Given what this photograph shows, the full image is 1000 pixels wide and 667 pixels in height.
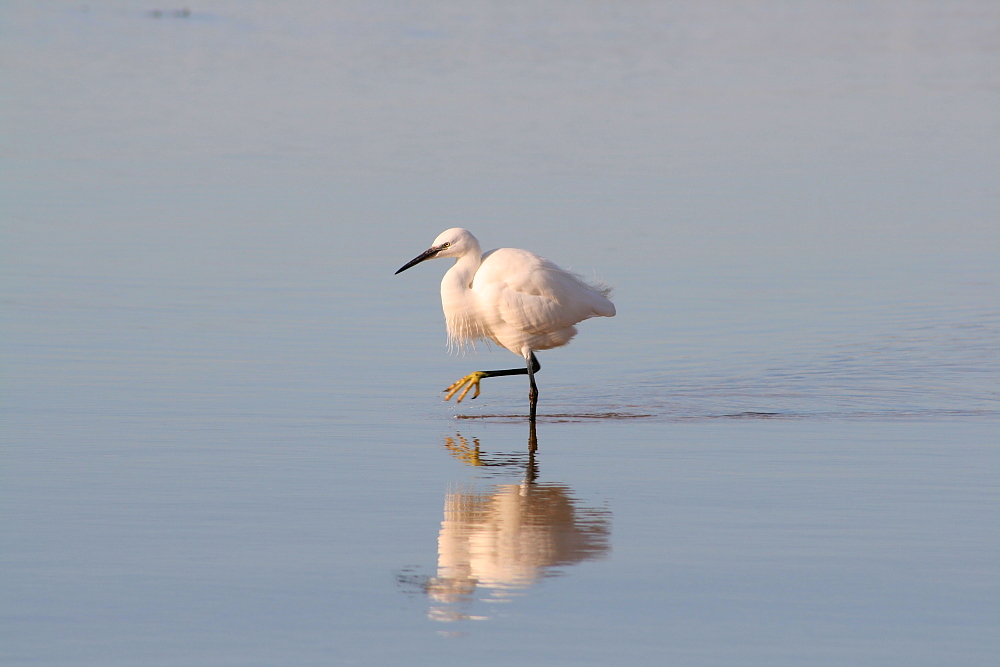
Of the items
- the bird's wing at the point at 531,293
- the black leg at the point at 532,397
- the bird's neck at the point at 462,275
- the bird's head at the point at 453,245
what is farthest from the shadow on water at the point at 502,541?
the bird's head at the point at 453,245

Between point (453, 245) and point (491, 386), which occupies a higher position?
point (453, 245)

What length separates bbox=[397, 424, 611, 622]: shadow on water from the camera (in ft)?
19.4

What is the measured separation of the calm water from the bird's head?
803mm

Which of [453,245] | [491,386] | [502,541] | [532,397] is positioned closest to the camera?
[502,541]

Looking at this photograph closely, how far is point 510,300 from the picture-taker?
1000 cm

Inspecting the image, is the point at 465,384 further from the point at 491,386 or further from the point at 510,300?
the point at 491,386

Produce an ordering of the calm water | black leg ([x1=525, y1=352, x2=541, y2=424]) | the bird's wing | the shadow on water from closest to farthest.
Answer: the calm water, the shadow on water, black leg ([x1=525, y1=352, x2=541, y2=424]), the bird's wing

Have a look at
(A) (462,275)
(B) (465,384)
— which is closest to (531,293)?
(A) (462,275)

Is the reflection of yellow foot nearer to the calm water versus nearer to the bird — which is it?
the bird

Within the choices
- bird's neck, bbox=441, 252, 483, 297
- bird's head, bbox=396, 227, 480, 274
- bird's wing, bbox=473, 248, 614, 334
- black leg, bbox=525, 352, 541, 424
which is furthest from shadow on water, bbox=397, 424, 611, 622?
bird's head, bbox=396, 227, 480, 274

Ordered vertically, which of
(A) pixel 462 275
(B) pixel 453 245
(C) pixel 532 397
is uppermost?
(B) pixel 453 245

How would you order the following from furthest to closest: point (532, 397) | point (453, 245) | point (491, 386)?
point (491, 386)
point (453, 245)
point (532, 397)

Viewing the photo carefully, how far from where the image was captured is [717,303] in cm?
1255

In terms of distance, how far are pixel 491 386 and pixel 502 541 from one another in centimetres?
437
